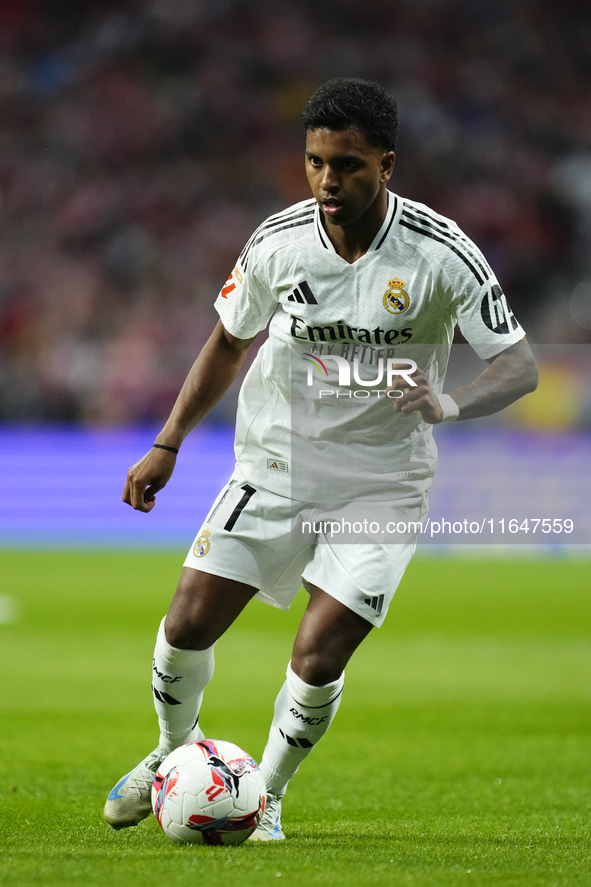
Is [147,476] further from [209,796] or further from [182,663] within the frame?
[209,796]

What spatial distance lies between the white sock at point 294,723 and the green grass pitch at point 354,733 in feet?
0.79

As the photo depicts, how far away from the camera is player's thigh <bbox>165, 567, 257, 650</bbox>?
374 cm

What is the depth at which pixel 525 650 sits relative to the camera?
347 inches

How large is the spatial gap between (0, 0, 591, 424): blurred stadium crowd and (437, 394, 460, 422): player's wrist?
12.8 meters

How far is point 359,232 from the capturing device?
144 inches

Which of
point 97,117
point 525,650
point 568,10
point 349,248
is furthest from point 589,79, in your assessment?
point 349,248

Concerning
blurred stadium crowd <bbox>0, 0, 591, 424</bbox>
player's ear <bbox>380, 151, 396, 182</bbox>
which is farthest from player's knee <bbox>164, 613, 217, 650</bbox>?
blurred stadium crowd <bbox>0, 0, 591, 424</bbox>

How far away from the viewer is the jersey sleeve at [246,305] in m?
3.89

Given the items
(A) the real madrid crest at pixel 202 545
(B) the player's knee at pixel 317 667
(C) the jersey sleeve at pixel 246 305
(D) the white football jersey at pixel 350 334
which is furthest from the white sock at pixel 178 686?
(C) the jersey sleeve at pixel 246 305

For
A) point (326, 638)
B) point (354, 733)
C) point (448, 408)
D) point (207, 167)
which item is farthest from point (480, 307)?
point (207, 167)

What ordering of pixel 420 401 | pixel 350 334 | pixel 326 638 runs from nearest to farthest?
1. pixel 420 401
2. pixel 326 638
3. pixel 350 334

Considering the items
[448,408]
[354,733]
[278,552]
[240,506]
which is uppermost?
[448,408]

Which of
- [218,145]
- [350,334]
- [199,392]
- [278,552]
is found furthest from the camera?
[218,145]

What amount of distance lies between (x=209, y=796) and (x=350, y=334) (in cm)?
142
